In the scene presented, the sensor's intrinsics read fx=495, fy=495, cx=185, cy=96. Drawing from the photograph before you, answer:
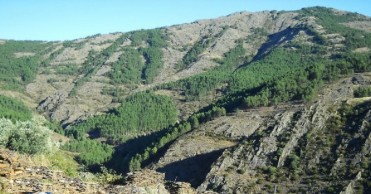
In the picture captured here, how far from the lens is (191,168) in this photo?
15062 cm

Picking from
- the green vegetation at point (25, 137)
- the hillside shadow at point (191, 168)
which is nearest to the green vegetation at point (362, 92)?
the hillside shadow at point (191, 168)

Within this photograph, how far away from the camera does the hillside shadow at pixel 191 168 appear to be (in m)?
145

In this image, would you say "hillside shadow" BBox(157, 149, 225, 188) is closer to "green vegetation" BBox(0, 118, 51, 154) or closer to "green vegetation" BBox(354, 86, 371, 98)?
"green vegetation" BBox(354, 86, 371, 98)

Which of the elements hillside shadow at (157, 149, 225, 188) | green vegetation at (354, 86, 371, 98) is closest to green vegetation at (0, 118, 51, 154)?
hillside shadow at (157, 149, 225, 188)

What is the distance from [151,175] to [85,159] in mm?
166677

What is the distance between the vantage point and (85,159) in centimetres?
19425

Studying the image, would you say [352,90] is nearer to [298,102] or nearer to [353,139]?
[298,102]

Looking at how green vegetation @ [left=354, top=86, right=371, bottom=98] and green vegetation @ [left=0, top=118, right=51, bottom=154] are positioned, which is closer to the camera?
green vegetation @ [left=0, top=118, right=51, bottom=154]

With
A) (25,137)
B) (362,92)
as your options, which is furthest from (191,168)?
(25,137)

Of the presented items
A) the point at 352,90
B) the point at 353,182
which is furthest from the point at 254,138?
the point at 352,90

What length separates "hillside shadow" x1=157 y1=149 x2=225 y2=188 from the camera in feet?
477

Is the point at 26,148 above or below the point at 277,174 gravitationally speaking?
above

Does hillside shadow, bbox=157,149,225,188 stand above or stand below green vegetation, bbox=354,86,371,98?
below

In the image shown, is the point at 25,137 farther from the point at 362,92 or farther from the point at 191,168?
the point at 362,92
